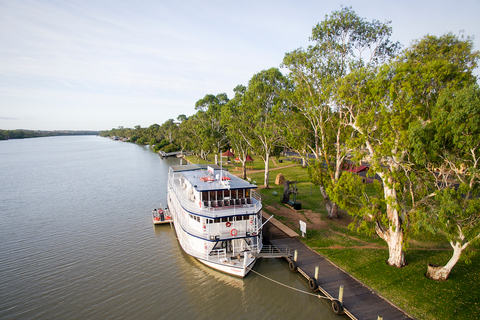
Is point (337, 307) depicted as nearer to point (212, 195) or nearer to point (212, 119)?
point (212, 195)

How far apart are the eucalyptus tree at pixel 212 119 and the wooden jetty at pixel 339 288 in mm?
44934

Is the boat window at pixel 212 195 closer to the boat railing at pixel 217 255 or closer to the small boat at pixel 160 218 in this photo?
the boat railing at pixel 217 255

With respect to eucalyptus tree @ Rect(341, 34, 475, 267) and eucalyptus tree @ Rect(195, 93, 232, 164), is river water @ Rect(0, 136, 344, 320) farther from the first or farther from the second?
eucalyptus tree @ Rect(195, 93, 232, 164)

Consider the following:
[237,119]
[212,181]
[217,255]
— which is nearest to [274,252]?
[217,255]

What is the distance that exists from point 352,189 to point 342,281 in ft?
22.3

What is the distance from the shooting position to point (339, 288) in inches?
640

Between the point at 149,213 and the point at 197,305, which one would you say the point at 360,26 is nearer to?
the point at 197,305

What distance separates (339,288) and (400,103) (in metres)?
12.3

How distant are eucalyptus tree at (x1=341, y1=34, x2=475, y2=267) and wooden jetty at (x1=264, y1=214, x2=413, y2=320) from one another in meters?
4.01

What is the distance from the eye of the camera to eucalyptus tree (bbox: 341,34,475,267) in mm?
15594

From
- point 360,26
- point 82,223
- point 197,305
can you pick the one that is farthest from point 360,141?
point 82,223

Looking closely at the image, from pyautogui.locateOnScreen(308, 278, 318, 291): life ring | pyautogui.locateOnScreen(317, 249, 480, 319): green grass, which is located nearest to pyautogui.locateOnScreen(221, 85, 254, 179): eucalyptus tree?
pyautogui.locateOnScreen(317, 249, 480, 319): green grass

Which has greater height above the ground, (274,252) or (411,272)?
(411,272)

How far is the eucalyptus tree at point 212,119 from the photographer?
212 feet
